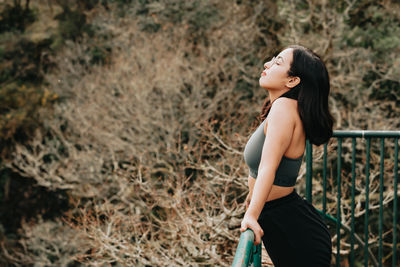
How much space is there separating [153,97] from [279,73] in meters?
10.7

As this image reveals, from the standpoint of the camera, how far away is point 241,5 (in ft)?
47.2

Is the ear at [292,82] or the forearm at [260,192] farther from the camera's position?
the ear at [292,82]

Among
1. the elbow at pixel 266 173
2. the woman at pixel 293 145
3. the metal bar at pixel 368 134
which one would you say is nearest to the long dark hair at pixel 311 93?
the woman at pixel 293 145

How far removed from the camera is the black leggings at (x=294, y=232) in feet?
5.90

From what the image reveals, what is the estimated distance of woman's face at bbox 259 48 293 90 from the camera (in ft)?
5.91

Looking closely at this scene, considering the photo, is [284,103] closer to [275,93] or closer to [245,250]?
[275,93]

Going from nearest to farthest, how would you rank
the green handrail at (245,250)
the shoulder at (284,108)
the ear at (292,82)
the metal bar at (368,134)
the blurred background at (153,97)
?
the green handrail at (245,250) → the shoulder at (284,108) → the ear at (292,82) → the metal bar at (368,134) → the blurred background at (153,97)

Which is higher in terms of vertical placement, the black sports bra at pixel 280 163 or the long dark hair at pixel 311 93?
the long dark hair at pixel 311 93

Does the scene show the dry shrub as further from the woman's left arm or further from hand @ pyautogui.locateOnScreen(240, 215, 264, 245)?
hand @ pyautogui.locateOnScreen(240, 215, 264, 245)

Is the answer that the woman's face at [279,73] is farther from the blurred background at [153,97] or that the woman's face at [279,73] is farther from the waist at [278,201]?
the blurred background at [153,97]

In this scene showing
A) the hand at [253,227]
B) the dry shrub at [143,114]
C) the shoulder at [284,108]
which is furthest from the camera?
the dry shrub at [143,114]

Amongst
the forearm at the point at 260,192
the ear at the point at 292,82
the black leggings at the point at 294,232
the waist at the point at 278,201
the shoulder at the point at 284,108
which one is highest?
the ear at the point at 292,82

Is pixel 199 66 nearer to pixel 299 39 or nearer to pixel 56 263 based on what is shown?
pixel 299 39

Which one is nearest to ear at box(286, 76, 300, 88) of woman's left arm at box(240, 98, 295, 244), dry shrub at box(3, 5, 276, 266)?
woman's left arm at box(240, 98, 295, 244)
